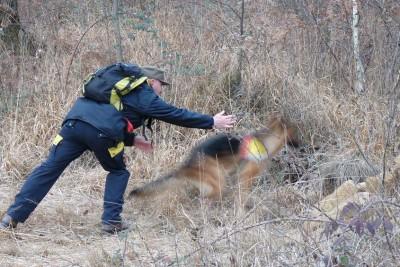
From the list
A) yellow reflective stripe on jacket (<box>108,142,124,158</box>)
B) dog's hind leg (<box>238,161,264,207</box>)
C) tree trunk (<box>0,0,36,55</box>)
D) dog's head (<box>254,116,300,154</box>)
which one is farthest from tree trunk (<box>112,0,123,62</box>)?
yellow reflective stripe on jacket (<box>108,142,124,158</box>)

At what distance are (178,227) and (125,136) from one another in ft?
2.77

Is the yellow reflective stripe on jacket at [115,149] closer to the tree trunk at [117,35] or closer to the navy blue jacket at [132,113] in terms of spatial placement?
the navy blue jacket at [132,113]

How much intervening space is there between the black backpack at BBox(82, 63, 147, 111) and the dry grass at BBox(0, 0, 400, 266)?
3.50 ft

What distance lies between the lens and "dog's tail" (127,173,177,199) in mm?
6656

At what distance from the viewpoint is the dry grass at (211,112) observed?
492 centimetres

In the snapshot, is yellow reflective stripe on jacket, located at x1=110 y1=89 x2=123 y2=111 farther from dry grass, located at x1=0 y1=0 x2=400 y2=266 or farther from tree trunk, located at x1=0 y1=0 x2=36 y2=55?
tree trunk, located at x1=0 y1=0 x2=36 y2=55

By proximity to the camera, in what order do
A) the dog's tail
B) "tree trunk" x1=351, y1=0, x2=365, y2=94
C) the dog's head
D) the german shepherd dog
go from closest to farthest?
the german shepherd dog < the dog's tail < the dog's head < "tree trunk" x1=351, y1=0, x2=365, y2=94

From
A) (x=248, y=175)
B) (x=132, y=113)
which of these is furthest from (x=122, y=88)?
(x=248, y=175)

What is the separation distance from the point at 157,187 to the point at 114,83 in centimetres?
116

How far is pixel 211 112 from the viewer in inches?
336

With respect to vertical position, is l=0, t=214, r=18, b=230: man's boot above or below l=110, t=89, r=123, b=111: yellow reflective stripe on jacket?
below

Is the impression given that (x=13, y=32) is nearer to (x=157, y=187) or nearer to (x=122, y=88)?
(x=157, y=187)

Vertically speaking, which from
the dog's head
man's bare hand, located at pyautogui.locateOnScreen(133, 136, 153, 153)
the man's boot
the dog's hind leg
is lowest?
the man's boot

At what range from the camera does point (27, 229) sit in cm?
630
